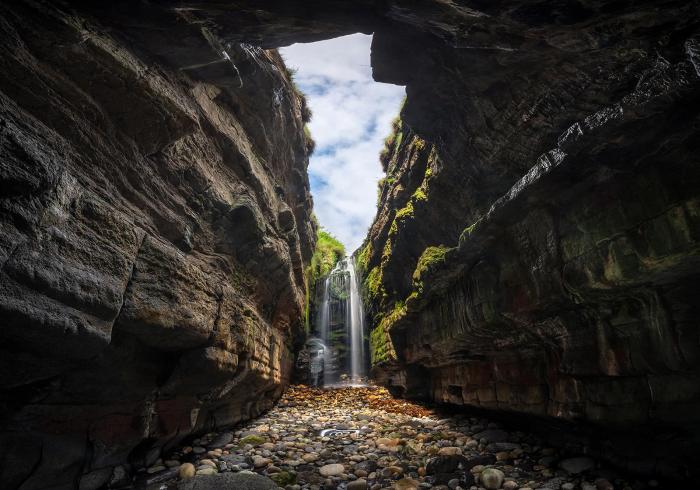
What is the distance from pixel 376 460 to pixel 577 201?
223 inches

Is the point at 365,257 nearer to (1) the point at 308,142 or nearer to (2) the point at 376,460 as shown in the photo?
(1) the point at 308,142

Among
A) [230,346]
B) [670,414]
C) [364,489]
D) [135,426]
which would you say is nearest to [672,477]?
[670,414]

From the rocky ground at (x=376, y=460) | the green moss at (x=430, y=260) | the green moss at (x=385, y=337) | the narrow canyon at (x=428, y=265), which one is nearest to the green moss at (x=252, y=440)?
the rocky ground at (x=376, y=460)

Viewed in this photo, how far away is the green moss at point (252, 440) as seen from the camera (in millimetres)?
6855

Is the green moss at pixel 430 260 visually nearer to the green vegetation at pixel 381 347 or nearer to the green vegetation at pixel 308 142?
the green vegetation at pixel 381 347

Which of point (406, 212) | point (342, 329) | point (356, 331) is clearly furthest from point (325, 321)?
point (406, 212)

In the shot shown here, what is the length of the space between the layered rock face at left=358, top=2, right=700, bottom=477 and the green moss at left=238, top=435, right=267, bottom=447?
16.4 feet

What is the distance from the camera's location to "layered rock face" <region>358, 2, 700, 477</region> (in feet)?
11.6

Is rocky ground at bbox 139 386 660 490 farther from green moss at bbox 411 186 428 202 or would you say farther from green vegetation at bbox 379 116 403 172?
green vegetation at bbox 379 116 403 172

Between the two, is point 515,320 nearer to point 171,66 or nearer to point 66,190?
point 66,190

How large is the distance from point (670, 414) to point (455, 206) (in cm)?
554

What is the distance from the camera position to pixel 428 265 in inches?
337

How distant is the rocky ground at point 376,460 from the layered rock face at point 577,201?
2.41ft

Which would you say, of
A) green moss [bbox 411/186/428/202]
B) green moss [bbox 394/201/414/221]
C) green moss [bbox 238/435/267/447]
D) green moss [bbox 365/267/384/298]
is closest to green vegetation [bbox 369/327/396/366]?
green moss [bbox 365/267/384/298]
